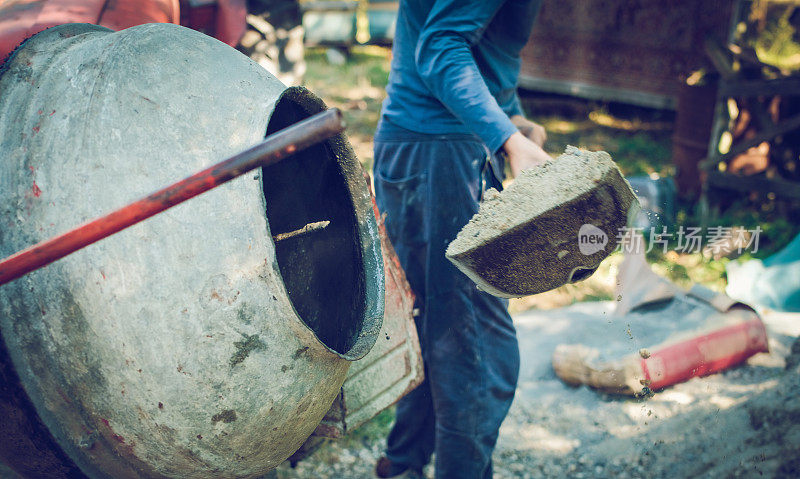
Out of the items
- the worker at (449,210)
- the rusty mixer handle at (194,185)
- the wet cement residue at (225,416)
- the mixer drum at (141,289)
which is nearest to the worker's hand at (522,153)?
the worker at (449,210)

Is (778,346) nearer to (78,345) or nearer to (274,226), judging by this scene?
(274,226)

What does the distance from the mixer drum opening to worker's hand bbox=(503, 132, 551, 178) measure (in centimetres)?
51

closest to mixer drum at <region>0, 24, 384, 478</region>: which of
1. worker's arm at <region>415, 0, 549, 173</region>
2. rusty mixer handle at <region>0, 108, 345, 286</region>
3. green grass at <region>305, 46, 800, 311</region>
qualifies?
rusty mixer handle at <region>0, 108, 345, 286</region>

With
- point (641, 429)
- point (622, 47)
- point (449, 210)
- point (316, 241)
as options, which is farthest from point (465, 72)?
point (622, 47)

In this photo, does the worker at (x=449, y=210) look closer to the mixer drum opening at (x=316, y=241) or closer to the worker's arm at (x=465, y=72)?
the worker's arm at (x=465, y=72)

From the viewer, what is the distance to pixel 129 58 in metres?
1.39

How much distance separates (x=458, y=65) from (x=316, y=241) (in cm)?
72

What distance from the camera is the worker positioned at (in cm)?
204

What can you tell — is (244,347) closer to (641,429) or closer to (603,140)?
(641,429)

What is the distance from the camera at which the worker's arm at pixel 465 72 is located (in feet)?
5.71

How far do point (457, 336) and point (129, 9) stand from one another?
1615mm

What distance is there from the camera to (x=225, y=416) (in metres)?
1.34

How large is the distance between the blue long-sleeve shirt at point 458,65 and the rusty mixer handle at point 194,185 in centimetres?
84

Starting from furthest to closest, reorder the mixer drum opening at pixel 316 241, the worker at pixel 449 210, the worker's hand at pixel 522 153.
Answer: the worker at pixel 449 210 → the mixer drum opening at pixel 316 241 → the worker's hand at pixel 522 153
